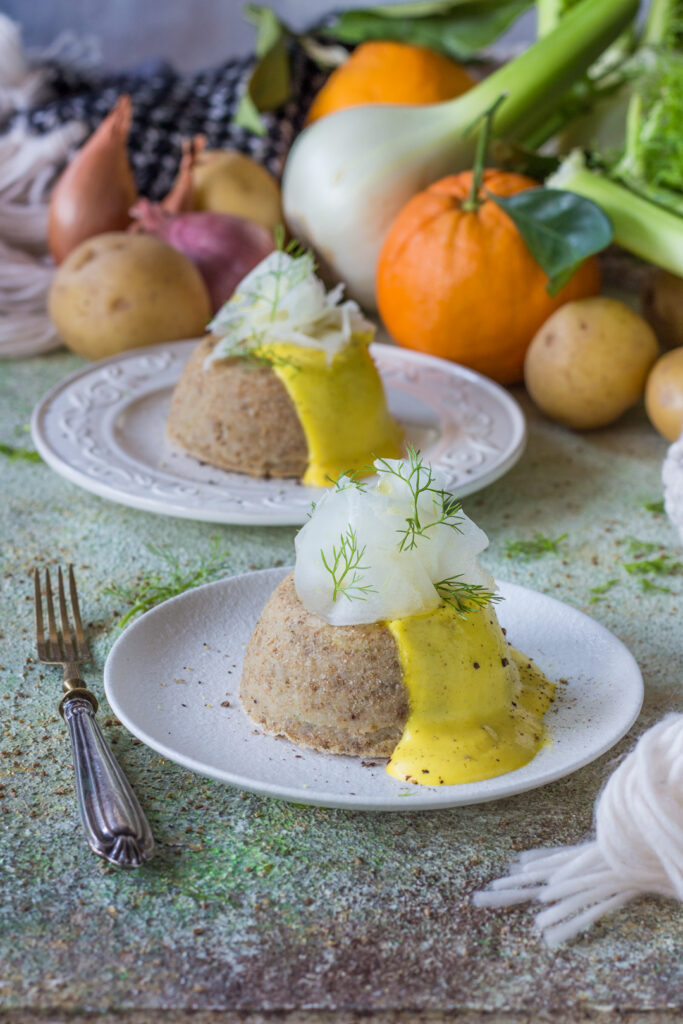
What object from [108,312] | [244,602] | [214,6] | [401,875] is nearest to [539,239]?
[108,312]

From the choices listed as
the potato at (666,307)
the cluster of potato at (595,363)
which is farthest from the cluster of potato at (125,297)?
the potato at (666,307)

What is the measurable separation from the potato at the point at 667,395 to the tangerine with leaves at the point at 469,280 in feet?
0.99

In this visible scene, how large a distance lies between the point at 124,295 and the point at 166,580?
2.68ft

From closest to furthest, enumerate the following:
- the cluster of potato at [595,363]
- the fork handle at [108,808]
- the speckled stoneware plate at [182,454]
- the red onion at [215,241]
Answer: the fork handle at [108,808] → the speckled stoneware plate at [182,454] → the cluster of potato at [595,363] → the red onion at [215,241]

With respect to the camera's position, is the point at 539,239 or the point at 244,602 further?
the point at 539,239

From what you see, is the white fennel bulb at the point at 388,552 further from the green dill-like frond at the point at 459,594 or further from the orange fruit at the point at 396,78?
the orange fruit at the point at 396,78

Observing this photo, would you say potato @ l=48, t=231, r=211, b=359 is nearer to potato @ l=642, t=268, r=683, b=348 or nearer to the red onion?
the red onion

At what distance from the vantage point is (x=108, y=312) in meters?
2.11

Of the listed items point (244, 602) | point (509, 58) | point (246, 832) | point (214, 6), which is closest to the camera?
point (246, 832)

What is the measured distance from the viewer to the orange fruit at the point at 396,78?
2645mm

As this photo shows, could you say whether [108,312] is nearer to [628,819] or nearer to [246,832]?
[246,832]

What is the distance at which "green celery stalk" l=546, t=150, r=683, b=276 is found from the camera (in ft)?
6.75

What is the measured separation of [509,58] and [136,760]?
251 cm

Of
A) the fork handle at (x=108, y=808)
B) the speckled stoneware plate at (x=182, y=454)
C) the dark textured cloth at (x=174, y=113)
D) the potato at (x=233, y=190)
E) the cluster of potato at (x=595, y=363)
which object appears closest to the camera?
the fork handle at (x=108, y=808)
